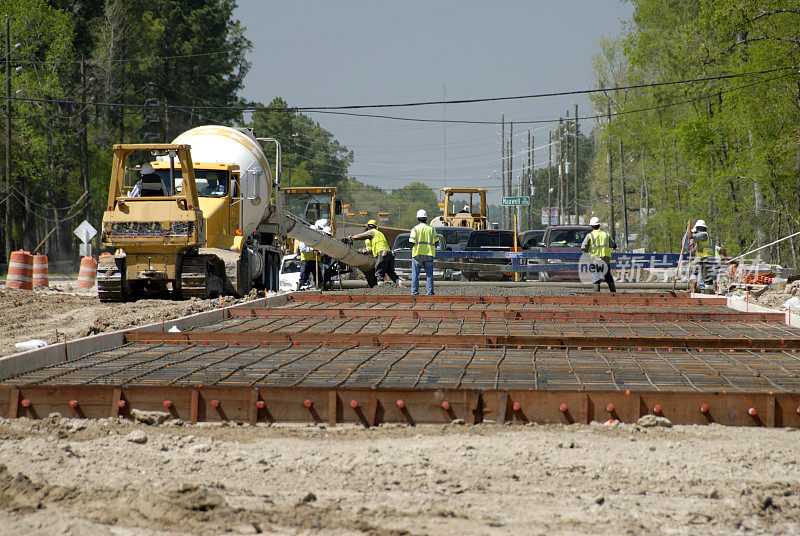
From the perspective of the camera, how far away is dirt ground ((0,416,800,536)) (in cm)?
400

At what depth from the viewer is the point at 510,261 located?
2355 cm

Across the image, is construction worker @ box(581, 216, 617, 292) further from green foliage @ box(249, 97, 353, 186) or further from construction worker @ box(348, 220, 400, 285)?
green foliage @ box(249, 97, 353, 186)

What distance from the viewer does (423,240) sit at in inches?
669

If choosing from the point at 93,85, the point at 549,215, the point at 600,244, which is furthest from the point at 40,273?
the point at 549,215

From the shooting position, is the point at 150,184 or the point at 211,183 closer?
the point at 150,184

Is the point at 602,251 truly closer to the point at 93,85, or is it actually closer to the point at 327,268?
the point at 327,268

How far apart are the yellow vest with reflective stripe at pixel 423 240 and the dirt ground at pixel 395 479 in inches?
442

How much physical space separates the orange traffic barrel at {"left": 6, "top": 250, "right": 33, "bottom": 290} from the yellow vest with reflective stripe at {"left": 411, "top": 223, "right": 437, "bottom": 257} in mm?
10459

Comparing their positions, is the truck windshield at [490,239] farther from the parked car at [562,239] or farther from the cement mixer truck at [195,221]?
the cement mixer truck at [195,221]

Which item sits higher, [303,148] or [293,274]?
[303,148]

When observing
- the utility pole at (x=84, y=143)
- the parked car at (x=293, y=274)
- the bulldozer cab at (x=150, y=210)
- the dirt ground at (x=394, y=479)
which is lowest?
the dirt ground at (x=394, y=479)

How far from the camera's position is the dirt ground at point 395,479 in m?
4.00

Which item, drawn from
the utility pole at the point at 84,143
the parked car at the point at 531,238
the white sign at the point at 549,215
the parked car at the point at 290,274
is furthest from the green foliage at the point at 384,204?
the parked car at the point at 290,274

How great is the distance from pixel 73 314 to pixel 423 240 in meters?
6.74
